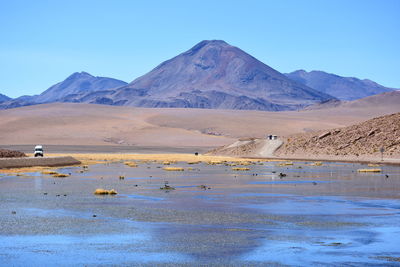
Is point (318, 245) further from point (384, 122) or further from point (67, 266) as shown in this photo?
point (384, 122)

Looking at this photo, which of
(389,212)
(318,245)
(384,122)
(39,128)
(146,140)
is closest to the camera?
(318,245)

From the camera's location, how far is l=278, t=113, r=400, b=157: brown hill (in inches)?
3317

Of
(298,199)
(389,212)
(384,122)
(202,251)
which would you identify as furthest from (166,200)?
(384,122)

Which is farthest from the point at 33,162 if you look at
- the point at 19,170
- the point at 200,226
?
the point at 200,226

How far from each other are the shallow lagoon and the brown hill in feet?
166

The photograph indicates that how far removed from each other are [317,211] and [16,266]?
13377mm

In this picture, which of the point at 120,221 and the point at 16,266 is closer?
the point at 16,266

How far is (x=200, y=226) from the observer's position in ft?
67.2

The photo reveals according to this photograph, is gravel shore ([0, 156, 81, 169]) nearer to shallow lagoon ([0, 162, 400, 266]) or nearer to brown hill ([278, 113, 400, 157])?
shallow lagoon ([0, 162, 400, 266])

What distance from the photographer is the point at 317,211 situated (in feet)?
80.7

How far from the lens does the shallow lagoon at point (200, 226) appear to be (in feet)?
51.1

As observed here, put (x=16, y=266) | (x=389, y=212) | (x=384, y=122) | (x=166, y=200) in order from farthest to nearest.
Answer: (x=384, y=122) < (x=166, y=200) < (x=389, y=212) < (x=16, y=266)

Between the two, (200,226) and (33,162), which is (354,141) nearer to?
(33,162)

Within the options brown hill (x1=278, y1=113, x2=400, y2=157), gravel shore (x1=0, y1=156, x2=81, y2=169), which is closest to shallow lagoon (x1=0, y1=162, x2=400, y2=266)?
gravel shore (x1=0, y1=156, x2=81, y2=169)
